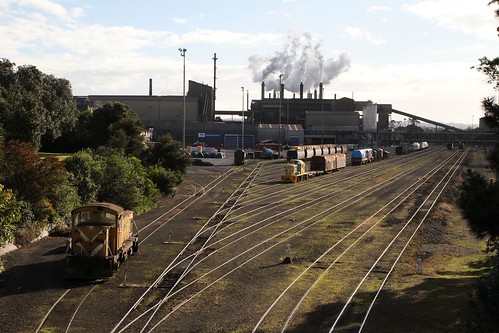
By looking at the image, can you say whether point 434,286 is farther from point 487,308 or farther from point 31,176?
point 31,176

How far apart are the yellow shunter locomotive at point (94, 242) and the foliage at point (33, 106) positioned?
2642 cm

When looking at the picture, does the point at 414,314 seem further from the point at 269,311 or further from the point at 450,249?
the point at 450,249

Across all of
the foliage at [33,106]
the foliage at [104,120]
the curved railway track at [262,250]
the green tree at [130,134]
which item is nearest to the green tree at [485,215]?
the curved railway track at [262,250]

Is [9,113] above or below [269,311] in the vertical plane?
above

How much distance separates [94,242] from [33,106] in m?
29.3

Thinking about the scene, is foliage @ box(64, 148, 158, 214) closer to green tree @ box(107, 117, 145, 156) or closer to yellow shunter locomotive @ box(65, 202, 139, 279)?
green tree @ box(107, 117, 145, 156)

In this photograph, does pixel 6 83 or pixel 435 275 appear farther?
pixel 6 83

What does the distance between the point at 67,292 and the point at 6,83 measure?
5172 centimetres

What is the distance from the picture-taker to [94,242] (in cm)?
2355

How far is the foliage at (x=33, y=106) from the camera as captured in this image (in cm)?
4769

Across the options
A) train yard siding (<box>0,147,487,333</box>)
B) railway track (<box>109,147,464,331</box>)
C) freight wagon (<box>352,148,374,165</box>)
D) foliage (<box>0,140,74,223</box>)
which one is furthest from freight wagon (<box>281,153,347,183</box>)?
foliage (<box>0,140,74,223</box>)

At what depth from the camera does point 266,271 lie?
2606 cm

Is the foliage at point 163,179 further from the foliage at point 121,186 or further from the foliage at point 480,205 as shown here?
the foliage at point 480,205

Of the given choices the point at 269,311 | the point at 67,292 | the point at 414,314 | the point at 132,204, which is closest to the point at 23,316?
the point at 67,292
